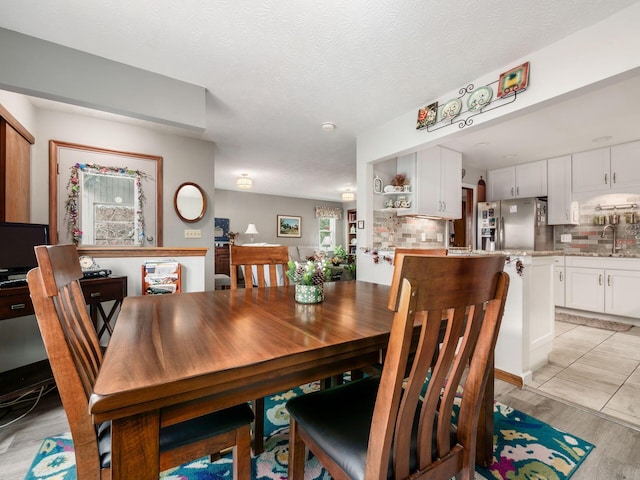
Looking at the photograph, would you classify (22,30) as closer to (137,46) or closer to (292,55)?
(137,46)

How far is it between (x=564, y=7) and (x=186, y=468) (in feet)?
10.3

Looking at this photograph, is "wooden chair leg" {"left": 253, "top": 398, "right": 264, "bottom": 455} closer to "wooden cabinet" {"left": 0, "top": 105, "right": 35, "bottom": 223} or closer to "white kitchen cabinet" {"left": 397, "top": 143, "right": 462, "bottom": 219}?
"wooden cabinet" {"left": 0, "top": 105, "right": 35, "bottom": 223}

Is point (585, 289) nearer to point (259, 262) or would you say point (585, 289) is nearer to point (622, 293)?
point (622, 293)

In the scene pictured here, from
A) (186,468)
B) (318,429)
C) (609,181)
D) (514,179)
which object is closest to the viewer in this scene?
(318,429)

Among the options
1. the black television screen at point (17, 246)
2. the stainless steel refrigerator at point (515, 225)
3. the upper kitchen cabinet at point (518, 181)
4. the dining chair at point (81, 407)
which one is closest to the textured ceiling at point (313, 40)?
the black television screen at point (17, 246)

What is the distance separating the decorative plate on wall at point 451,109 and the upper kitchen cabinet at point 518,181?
319cm

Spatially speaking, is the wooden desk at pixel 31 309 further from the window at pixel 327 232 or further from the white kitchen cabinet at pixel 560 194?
the window at pixel 327 232

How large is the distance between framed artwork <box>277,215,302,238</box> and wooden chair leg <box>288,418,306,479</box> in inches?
310

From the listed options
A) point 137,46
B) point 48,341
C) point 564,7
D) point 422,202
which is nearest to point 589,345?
point 422,202

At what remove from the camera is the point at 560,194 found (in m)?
4.52

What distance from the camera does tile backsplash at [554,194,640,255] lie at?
410 centimetres

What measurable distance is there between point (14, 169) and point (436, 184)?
4.42 metres

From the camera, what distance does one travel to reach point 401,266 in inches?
23.3

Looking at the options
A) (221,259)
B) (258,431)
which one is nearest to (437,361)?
(258,431)
